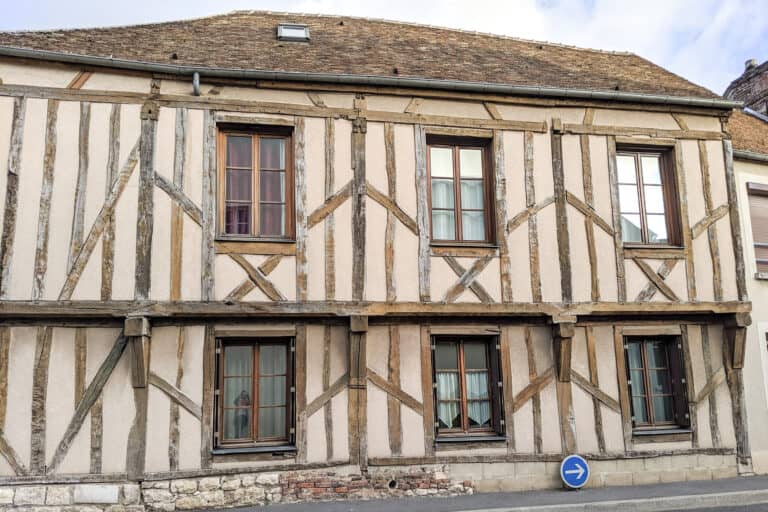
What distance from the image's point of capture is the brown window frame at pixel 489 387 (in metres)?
7.78

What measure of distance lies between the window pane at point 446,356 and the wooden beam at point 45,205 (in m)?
4.28

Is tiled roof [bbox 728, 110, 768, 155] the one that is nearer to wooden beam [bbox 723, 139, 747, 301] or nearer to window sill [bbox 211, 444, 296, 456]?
wooden beam [bbox 723, 139, 747, 301]

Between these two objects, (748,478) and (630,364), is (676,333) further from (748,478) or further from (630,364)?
(748,478)

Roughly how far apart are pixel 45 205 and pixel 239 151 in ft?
6.89

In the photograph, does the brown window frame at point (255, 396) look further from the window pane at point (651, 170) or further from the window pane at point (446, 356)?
the window pane at point (651, 170)

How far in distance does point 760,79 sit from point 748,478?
8704 millimetres

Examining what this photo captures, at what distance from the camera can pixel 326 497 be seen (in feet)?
23.7

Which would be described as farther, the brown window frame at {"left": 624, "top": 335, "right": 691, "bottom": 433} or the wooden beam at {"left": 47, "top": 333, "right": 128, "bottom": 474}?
the brown window frame at {"left": 624, "top": 335, "right": 691, "bottom": 433}

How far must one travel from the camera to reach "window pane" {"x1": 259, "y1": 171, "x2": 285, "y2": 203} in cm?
775

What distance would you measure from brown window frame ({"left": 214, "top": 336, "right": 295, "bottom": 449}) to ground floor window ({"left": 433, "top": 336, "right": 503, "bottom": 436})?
1.65m

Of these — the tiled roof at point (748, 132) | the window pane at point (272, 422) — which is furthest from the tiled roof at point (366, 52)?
the window pane at point (272, 422)

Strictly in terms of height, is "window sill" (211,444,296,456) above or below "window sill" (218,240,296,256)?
below

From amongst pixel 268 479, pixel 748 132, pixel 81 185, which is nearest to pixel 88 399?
pixel 268 479

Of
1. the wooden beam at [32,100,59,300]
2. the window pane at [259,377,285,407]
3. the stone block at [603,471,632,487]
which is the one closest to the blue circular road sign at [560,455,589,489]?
the stone block at [603,471,632,487]
